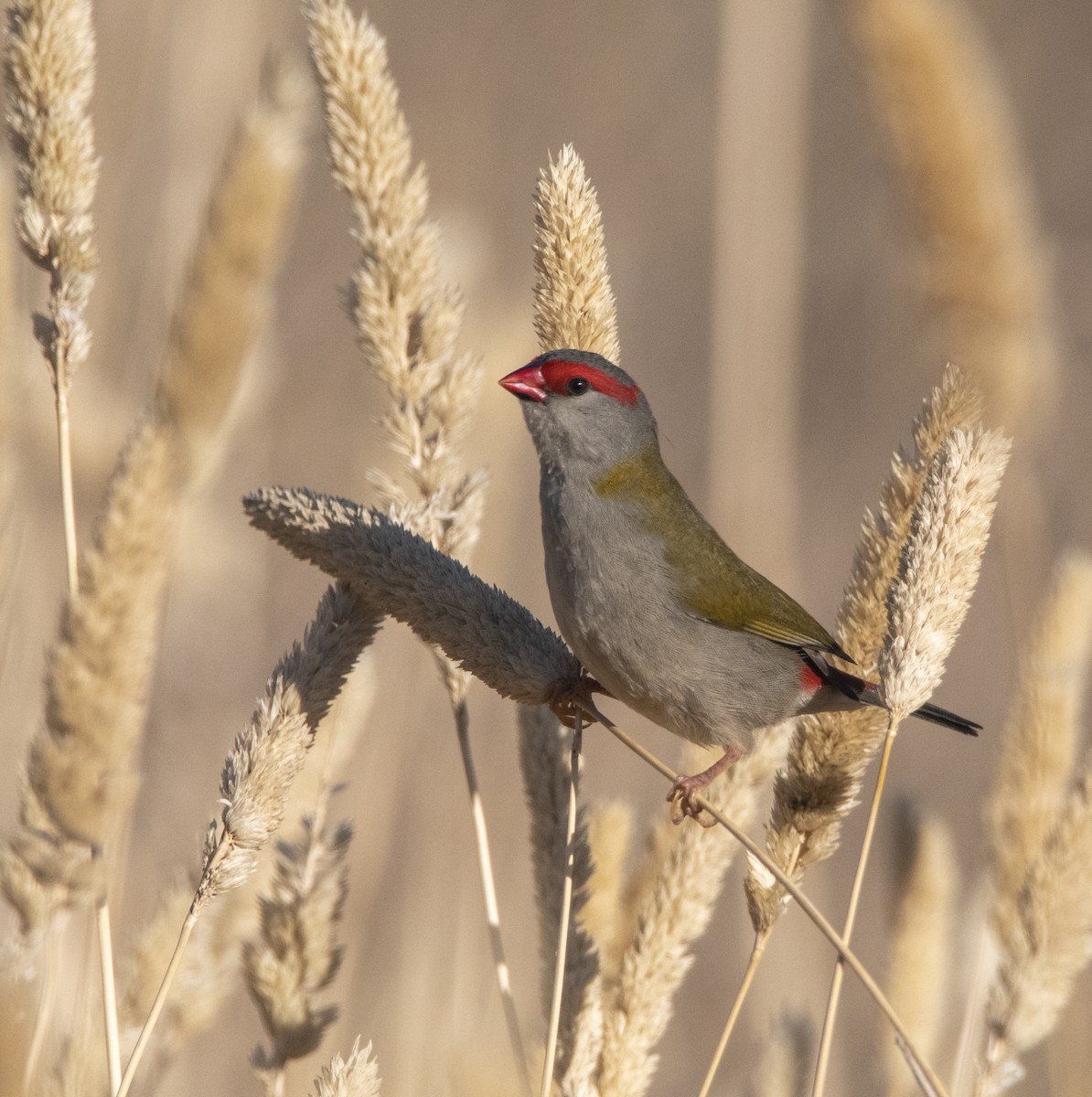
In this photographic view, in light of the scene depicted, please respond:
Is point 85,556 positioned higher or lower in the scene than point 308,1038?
higher

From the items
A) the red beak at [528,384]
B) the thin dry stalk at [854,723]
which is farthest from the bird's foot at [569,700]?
the red beak at [528,384]

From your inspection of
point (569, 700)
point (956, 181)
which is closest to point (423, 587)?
point (569, 700)

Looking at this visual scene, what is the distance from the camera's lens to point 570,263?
249 cm

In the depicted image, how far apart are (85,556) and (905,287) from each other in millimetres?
2182

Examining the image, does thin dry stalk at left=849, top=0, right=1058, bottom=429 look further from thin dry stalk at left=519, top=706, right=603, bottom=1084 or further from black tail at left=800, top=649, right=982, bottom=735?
thin dry stalk at left=519, top=706, right=603, bottom=1084

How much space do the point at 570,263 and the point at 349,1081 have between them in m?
1.54

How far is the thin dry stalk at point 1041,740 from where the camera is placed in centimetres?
286

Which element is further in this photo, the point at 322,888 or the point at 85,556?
the point at 322,888

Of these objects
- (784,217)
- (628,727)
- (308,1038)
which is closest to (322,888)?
(308,1038)

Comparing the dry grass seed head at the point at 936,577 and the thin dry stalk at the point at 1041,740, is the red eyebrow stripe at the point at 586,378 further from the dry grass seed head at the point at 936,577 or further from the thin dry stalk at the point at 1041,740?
the thin dry stalk at the point at 1041,740

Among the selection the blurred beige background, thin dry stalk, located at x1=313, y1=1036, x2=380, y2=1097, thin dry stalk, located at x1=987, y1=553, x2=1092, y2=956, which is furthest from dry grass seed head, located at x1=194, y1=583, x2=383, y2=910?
thin dry stalk, located at x1=987, y1=553, x2=1092, y2=956

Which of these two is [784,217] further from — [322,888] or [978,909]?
[322,888]

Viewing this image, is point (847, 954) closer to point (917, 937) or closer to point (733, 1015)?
point (733, 1015)

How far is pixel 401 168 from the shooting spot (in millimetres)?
2576
